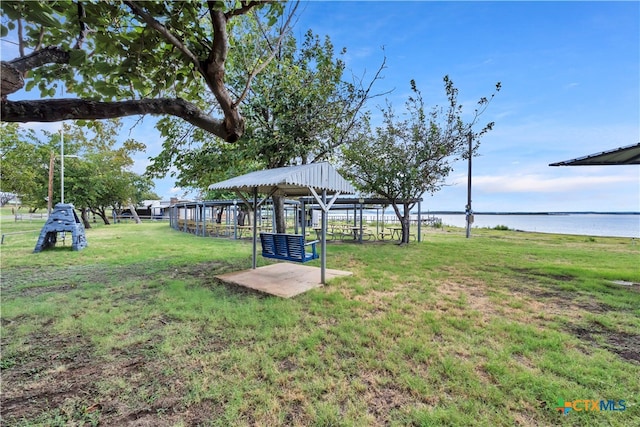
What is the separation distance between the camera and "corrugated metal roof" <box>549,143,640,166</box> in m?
5.61

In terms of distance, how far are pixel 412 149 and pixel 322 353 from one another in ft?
36.7

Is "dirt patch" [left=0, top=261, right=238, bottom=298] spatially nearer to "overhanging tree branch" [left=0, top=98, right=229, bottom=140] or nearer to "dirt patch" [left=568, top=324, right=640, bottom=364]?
"overhanging tree branch" [left=0, top=98, right=229, bottom=140]

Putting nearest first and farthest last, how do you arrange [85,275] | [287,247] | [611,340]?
[611,340], [287,247], [85,275]

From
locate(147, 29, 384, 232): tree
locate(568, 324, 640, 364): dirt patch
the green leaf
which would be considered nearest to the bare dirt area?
the green leaf

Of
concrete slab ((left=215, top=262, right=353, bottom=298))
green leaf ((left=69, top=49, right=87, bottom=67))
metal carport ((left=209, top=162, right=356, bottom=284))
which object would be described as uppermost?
green leaf ((left=69, top=49, right=87, bottom=67))

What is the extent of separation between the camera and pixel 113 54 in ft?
9.20

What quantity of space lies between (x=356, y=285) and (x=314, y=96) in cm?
526

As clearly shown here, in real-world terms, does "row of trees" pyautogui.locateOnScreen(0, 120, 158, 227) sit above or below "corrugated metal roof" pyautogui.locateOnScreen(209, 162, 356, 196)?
above

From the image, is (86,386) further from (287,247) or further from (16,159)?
(16,159)

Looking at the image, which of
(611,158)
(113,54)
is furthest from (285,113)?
(611,158)

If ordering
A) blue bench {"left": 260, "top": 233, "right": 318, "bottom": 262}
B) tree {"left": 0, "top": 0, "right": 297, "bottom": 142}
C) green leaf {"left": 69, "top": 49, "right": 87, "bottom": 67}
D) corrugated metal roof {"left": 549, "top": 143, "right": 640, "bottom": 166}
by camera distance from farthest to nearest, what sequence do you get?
blue bench {"left": 260, "top": 233, "right": 318, "bottom": 262}, corrugated metal roof {"left": 549, "top": 143, "right": 640, "bottom": 166}, green leaf {"left": 69, "top": 49, "right": 87, "bottom": 67}, tree {"left": 0, "top": 0, "right": 297, "bottom": 142}

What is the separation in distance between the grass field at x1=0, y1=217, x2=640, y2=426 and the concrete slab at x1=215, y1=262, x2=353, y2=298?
31cm

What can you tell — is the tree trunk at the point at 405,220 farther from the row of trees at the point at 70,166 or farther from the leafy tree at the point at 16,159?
the leafy tree at the point at 16,159

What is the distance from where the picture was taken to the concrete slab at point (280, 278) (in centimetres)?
516
